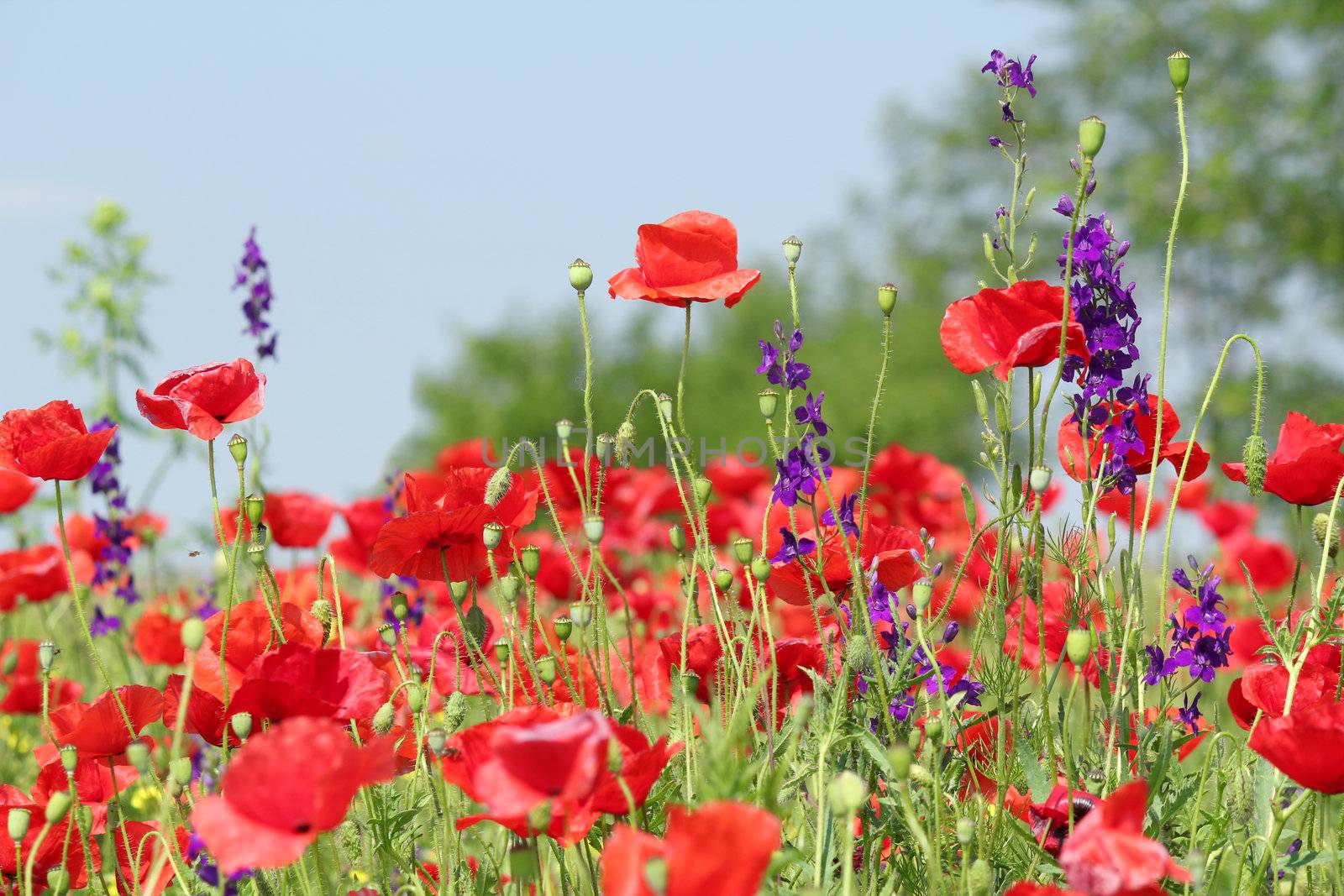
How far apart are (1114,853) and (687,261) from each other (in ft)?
3.54

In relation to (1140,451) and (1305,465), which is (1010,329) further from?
(1305,465)

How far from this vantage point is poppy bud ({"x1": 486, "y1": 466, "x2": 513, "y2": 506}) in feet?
6.46

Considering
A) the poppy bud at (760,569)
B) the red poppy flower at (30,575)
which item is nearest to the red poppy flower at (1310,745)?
the poppy bud at (760,569)

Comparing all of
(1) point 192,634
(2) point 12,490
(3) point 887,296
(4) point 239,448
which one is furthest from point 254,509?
(2) point 12,490

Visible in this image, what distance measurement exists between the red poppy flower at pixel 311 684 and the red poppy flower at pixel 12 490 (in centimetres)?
301

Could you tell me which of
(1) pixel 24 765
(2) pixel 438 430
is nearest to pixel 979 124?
(2) pixel 438 430

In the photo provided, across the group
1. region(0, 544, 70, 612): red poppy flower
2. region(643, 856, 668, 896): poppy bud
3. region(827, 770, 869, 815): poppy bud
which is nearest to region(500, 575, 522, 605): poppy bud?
region(827, 770, 869, 815): poppy bud

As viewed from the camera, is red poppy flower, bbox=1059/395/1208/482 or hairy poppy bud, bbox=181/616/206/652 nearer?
hairy poppy bud, bbox=181/616/206/652

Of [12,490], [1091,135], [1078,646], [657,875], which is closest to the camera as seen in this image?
[657,875]

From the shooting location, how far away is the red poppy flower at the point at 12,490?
4301 millimetres

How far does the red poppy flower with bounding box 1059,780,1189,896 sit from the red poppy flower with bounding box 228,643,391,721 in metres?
0.78

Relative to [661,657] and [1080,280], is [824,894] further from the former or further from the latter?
[1080,280]

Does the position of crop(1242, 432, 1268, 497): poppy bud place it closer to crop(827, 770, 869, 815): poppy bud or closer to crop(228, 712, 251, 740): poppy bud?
crop(827, 770, 869, 815): poppy bud

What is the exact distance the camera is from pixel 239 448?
1.90 metres
